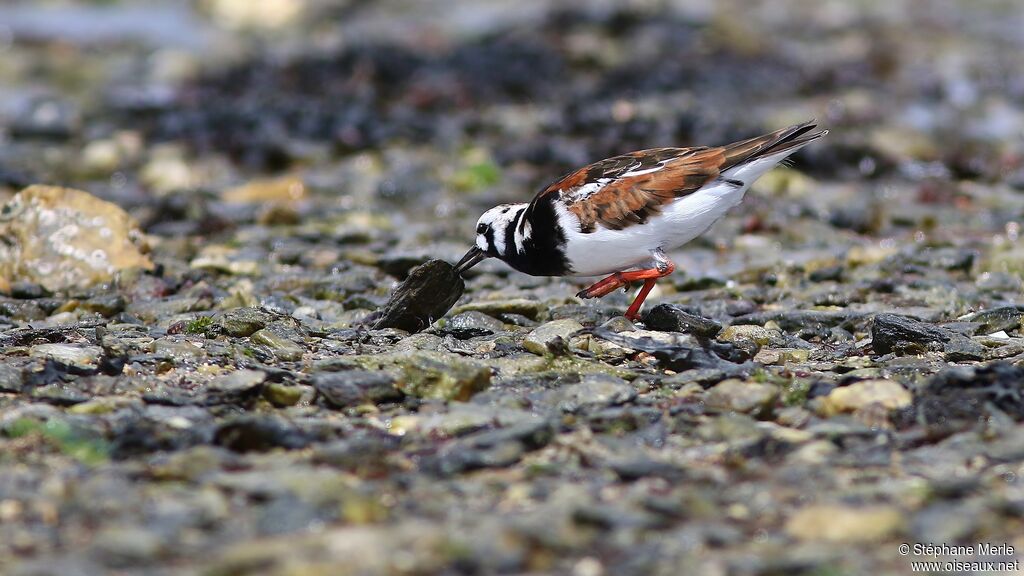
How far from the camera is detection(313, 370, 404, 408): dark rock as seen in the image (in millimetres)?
5258

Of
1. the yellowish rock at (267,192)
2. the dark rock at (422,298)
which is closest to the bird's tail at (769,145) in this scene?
the dark rock at (422,298)

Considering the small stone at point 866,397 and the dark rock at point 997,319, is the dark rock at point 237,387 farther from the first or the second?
the dark rock at point 997,319

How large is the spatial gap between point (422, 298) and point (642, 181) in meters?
1.42

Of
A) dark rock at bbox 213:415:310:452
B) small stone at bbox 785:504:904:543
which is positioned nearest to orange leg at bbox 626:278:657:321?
dark rock at bbox 213:415:310:452

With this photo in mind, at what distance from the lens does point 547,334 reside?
6.13m

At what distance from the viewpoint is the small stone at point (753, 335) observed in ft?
21.5

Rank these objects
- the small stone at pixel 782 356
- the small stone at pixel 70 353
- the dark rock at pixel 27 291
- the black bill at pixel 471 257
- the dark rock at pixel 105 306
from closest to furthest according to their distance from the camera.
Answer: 1. the small stone at pixel 70 353
2. the small stone at pixel 782 356
3. the black bill at pixel 471 257
4. the dark rock at pixel 105 306
5. the dark rock at pixel 27 291

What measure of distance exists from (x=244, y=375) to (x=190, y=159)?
26.4ft

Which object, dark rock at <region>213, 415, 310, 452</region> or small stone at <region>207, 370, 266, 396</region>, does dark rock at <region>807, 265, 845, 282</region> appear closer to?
small stone at <region>207, 370, 266, 396</region>

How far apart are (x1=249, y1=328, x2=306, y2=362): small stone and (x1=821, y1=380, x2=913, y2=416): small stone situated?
8.69 feet

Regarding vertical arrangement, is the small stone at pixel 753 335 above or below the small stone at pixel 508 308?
below

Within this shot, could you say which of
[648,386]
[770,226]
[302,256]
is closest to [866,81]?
[770,226]

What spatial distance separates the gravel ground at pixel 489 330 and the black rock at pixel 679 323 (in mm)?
23

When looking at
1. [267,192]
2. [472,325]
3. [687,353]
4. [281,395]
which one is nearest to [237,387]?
[281,395]
